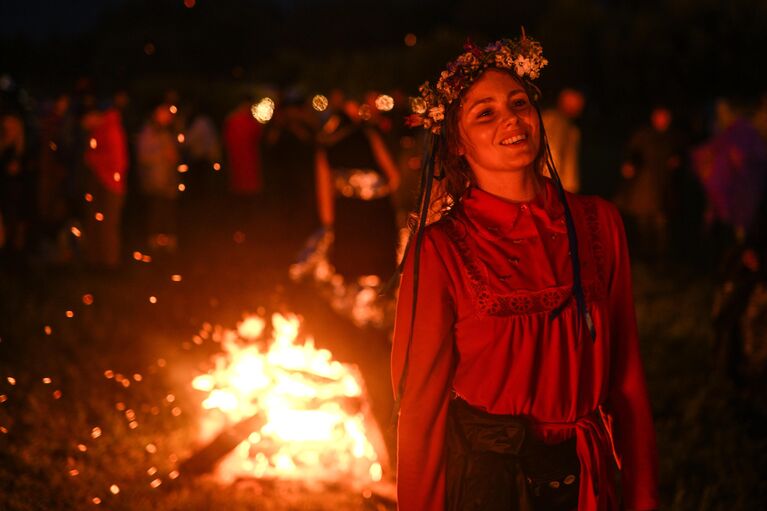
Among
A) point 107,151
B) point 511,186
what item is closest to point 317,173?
point 107,151

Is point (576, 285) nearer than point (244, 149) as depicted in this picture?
Yes

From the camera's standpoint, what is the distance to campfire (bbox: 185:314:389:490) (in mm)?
4996

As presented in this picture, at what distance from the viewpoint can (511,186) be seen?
267 cm

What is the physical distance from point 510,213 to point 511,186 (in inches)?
4.6

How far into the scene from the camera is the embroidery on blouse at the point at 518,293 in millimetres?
2479

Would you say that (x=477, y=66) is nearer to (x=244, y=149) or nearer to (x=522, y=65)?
(x=522, y=65)

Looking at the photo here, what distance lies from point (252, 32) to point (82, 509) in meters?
55.7

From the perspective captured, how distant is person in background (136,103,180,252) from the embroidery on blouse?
8.65m

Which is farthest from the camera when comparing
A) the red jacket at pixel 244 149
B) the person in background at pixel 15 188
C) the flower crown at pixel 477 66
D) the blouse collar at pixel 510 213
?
the red jacket at pixel 244 149

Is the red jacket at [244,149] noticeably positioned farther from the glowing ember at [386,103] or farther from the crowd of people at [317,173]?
the glowing ember at [386,103]

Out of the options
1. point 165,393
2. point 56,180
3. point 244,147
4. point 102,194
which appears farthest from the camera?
point 244,147

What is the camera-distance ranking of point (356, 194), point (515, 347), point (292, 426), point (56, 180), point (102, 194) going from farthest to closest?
point (56, 180)
point (102, 194)
point (356, 194)
point (292, 426)
point (515, 347)

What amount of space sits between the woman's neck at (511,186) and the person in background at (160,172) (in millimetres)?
8560

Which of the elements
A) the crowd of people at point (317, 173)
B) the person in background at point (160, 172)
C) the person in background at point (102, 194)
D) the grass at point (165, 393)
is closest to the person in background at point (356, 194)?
the crowd of people at point (317, 173)
